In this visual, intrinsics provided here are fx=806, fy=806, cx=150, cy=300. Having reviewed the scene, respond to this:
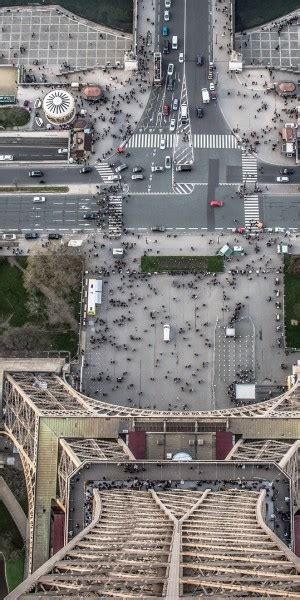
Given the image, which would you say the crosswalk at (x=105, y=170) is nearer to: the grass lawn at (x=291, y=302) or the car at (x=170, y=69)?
the car at (x=170, y=69)

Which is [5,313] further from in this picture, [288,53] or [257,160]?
[288,53]

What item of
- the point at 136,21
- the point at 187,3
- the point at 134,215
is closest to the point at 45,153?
the point at 134,215

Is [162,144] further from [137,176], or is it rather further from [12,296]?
[12,296]

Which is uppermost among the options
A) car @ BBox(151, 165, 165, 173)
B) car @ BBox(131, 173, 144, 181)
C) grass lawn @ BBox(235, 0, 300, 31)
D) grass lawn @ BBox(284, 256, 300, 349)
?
grass lawn @ BBox(235, 0, 300, 31)

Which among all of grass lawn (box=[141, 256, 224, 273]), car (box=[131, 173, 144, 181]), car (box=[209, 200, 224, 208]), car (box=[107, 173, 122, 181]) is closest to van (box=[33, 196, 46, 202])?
car (box=[107, 173, 122, 181])

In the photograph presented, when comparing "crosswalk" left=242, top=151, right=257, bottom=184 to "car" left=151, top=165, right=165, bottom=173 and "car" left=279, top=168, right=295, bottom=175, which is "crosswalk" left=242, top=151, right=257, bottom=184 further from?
"car" left=151, top=165, right=165, bottom=173

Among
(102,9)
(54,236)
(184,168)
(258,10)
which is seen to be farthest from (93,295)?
(258,10)
